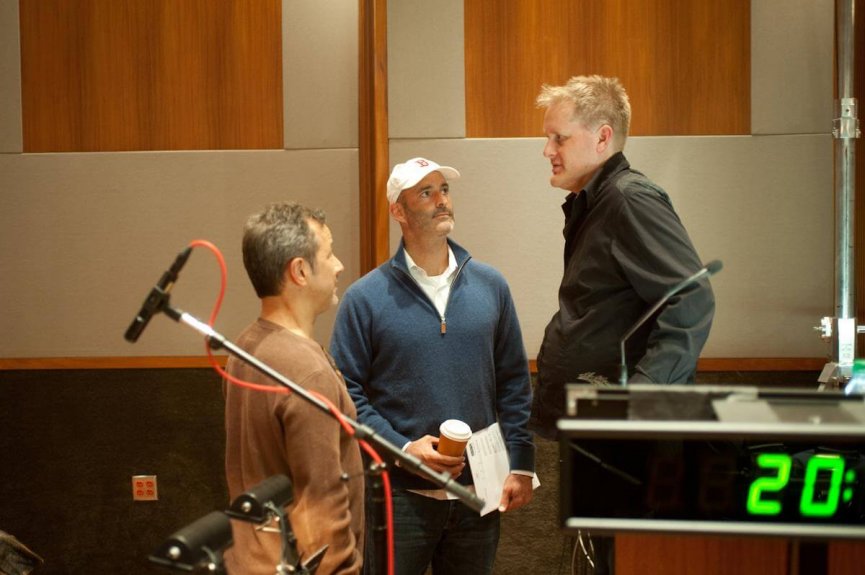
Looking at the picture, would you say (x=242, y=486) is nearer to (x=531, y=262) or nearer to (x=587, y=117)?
(x=587, y=117)

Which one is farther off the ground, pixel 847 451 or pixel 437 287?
pixel 437 287

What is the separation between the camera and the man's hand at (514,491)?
2447 mm

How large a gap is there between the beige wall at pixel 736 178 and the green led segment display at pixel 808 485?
2124 millimetres

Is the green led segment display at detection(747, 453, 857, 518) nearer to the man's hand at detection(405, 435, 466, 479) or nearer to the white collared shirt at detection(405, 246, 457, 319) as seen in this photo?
the man's hand at detection(405, 435, 466, 479)

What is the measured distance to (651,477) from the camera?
4.03 ft

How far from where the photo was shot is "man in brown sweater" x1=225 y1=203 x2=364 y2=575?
174cm

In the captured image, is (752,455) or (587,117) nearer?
(752,455)

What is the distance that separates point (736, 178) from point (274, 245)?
2025 mm

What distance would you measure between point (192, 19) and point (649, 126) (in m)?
1.77

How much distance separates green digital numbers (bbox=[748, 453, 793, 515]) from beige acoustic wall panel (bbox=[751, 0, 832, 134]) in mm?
2298

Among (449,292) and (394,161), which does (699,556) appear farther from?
(394,161)

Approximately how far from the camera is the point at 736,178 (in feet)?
10.7

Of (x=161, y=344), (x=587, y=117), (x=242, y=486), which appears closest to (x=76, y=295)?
(x=161, y=344)

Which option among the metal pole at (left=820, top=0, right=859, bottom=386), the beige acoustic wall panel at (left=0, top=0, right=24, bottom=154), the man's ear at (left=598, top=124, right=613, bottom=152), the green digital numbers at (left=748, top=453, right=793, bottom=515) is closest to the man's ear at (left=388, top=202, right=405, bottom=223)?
the man's ear at (left=598, top=124, right=613, bottom=152)
